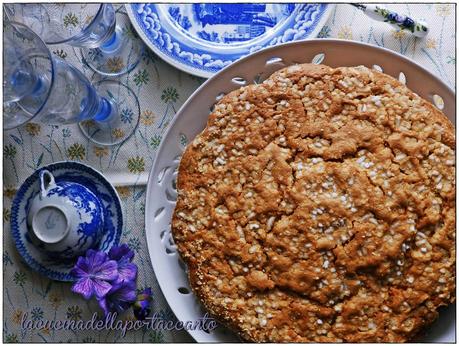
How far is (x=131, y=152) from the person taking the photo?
204 cm

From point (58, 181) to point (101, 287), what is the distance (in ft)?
1.32

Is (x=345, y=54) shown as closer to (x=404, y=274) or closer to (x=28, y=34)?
(x=404, y=274)

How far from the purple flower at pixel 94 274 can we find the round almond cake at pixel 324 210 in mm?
321

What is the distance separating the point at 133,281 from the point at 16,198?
19.6 inches

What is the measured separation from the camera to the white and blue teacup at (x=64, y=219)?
1.87m

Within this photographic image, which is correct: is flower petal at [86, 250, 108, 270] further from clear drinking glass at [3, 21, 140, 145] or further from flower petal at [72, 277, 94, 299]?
clear drinking glass at [3, 21, 140, 145]

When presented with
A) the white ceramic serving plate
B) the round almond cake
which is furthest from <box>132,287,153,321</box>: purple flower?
the round almond cake

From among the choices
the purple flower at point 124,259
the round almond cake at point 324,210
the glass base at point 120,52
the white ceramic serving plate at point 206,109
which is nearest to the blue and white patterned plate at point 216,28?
the glass base at point 120,52

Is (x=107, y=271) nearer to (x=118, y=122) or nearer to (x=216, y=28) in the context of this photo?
(x=118, y=122)

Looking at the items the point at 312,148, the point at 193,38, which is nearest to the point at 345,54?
the point at 312,148

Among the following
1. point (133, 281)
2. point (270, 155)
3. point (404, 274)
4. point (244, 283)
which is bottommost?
point (133, 281)

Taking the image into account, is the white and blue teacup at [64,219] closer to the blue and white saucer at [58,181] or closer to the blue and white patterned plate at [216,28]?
the blue and white saucer at [58,181]

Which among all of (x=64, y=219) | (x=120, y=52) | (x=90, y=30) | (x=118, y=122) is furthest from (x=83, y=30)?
(x=64, y=219)

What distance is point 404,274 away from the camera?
1.60m
